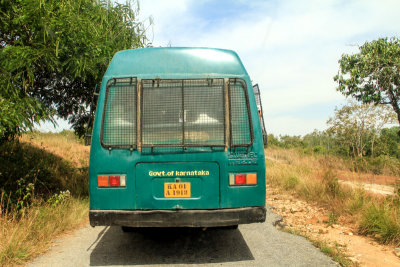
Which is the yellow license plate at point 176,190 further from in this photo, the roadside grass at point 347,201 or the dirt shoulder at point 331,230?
the roadside grass at point 347,201

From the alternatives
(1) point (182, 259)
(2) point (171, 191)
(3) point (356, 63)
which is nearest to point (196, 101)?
(2) point (171, 191)

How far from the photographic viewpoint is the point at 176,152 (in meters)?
3.82

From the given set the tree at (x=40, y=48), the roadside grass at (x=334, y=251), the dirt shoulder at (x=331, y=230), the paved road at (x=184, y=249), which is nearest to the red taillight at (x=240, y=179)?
the paved road at (x=184, y=249)

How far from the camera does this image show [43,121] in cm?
546

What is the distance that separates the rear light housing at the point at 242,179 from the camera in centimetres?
382

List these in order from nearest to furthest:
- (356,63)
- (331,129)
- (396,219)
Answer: (396,219) < (356,63) < (331,129)

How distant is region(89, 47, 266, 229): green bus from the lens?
377 centimetres

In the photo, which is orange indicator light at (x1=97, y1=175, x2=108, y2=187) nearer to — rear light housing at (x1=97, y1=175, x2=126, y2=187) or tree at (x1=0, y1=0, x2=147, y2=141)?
rear light housing at (x1=97, y1=175, x2=126, y2=187)

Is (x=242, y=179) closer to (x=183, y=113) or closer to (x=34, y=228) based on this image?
(x=183, y=113)

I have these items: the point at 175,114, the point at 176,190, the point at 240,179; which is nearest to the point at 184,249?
the point at 176,190

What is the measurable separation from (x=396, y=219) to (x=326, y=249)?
1.36 meters

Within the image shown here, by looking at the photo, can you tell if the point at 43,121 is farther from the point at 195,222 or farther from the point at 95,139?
the point at 195,222

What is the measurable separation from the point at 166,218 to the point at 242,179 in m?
1.03

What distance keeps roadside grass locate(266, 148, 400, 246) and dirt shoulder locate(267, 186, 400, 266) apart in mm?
147
